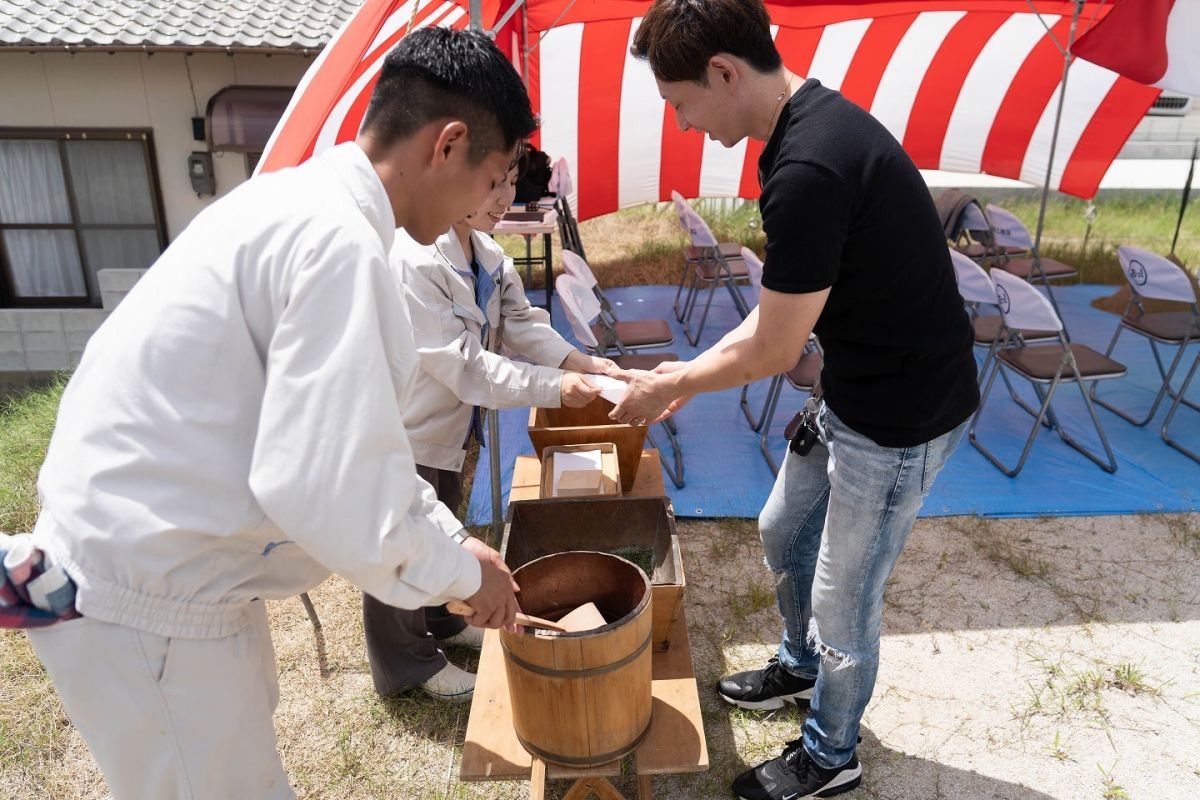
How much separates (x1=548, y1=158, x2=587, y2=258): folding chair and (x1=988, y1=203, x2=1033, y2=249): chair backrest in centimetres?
326

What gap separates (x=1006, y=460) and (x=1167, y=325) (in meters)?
1.35

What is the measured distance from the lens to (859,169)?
155cm

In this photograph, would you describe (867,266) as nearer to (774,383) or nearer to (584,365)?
(584,365)

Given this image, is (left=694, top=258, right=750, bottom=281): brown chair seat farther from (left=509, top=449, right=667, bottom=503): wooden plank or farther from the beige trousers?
the beige trousers

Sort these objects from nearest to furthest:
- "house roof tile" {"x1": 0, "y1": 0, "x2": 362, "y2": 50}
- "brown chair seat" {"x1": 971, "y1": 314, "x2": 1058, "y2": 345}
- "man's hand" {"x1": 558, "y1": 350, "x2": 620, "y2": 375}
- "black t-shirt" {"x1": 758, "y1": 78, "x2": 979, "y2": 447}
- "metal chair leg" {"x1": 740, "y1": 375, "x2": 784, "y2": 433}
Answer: "black t-shirt" {"x1": 758, "y1": 78, "x2": 979, "y2": 447}, "man's hand" {"x1": 558, "y1": 350, "x2": 620, "y2": 375}, "metal chair leg" {"x1": 740, "y1": 375, "x2": 784, "y2": 433}, "brown chair seat" {"x1": 971, "y1": 314, "x2": 1058, "y2": 345}, "house roof tile" {"x1": 0, "y1": 0, "x2": 362, "y2": 50}

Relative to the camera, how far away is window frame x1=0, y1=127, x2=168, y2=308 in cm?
598

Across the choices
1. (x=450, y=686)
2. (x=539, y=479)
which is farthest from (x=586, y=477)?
(x=450, y=686)

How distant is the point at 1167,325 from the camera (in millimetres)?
4578

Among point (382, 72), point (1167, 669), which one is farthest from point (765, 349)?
point (1167, 669)

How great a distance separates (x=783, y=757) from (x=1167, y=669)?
1581 mm

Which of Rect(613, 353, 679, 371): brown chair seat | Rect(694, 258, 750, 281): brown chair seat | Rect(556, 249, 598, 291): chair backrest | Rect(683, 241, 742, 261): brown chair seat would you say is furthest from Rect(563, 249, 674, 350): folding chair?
Rect(683, 241, 742, 261): brown chair seat

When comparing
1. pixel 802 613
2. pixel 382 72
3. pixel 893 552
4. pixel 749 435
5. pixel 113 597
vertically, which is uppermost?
pixel 382 72

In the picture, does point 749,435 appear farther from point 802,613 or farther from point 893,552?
point 893,552

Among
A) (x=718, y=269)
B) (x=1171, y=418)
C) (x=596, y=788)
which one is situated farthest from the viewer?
(x=718, y=269)
